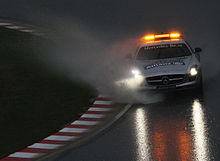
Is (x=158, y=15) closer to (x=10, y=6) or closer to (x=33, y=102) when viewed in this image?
(x=10, y=6)

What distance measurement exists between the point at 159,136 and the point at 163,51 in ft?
17.6

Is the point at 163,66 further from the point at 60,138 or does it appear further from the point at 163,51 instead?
the point at 60,138

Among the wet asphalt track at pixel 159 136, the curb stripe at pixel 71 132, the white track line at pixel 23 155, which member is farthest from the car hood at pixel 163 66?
the white track line at pixel 23 155

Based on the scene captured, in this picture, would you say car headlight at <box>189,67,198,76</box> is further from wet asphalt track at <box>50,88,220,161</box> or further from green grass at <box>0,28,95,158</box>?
green grass at <box>0,28,95,158</box>

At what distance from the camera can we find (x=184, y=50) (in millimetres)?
17984

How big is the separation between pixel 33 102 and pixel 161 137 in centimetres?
492

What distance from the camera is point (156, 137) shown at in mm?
12992

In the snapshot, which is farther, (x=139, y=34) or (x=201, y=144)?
(x=139, y=34)

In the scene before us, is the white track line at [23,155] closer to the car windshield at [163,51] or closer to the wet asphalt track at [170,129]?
the wet asphalt track at [170,129]

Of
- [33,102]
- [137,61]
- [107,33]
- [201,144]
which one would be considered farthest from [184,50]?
[107,33]

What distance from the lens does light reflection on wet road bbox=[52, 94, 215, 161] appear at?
11844 mm

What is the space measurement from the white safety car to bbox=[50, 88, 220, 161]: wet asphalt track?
756mm

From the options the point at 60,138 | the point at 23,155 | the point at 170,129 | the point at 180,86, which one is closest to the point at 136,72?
the point at 180,86

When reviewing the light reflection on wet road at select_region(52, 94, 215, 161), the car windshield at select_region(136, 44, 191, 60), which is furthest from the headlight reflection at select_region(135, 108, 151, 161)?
the car windshield at select_region(136, 44, 191, 60)
